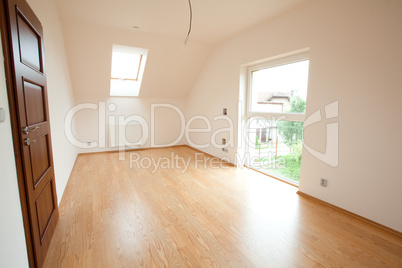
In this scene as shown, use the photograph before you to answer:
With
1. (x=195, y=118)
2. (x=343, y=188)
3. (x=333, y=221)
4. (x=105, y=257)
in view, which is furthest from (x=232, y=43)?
(x=105, y=257)

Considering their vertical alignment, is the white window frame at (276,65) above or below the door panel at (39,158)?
above

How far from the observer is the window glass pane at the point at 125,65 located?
4.58 m

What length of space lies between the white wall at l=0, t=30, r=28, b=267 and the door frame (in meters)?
0.03

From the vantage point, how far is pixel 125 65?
15.7ft

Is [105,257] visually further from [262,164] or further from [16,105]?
[262,164]

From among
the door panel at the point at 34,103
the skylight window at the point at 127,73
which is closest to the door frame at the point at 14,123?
the door panel at the point at 34,103

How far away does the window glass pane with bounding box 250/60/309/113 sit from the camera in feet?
9.37

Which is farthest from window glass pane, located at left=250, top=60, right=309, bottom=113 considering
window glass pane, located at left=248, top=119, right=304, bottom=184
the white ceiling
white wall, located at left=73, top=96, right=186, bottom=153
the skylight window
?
white wall, located at left=73, top=96, right=186, bottom=153

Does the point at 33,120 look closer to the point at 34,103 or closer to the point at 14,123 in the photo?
the point at 34,103

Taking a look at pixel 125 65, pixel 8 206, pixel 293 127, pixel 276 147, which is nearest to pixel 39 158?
pixel 8 206

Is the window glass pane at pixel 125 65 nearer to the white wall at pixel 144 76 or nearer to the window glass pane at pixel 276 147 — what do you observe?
the white wall at pixel 144 76

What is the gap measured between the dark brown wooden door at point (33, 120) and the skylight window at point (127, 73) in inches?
110

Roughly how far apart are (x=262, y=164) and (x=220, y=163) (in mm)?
873

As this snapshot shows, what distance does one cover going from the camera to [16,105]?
1248 mm
